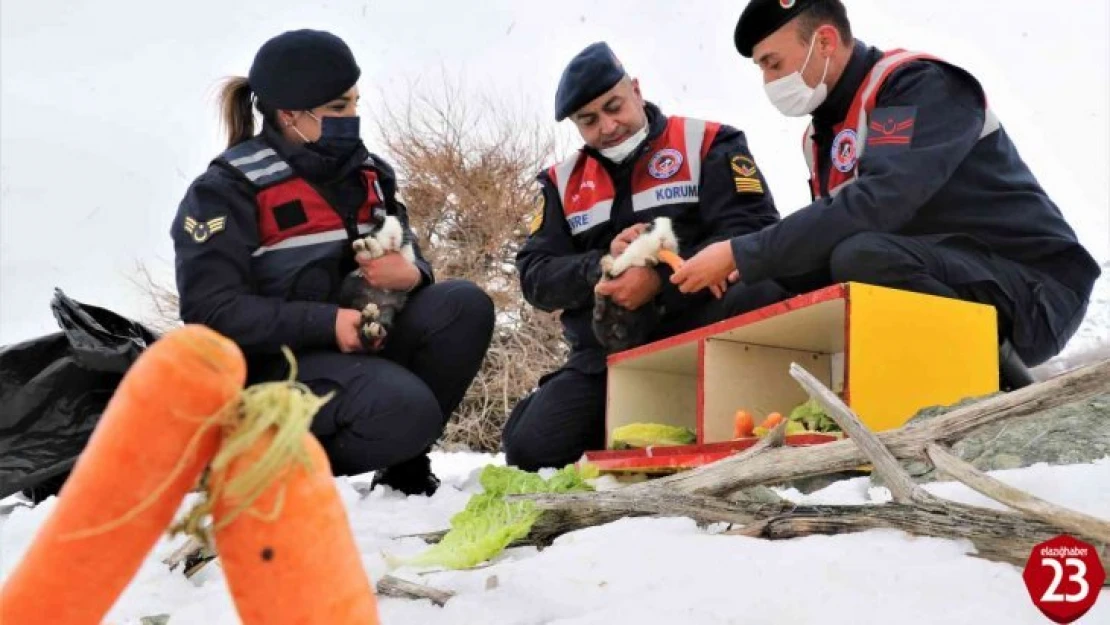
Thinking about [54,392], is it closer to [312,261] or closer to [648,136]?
[312,261]

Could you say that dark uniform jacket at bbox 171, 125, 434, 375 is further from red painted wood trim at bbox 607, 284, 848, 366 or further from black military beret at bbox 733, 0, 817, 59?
black military beret at bbox 733, 0, 817, 59

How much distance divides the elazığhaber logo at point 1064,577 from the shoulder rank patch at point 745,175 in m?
2.42

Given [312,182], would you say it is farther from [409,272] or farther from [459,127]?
[459,127]

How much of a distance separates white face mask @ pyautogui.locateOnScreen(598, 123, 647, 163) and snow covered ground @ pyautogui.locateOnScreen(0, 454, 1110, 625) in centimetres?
203

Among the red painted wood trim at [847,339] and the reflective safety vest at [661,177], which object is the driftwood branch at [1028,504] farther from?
the reflective safety vest at [661,177]

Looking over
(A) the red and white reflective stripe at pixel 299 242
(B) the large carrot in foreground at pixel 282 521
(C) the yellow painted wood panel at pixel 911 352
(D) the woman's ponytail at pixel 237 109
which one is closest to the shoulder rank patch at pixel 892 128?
(C) the yellow painted wood panel at pixel 911 352

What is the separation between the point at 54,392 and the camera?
329 cm

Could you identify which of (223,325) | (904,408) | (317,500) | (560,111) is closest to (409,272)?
(223,325)

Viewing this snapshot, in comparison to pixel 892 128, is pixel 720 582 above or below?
below

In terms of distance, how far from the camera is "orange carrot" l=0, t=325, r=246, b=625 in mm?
899

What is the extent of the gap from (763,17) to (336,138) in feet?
5.06

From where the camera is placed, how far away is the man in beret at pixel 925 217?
114 inches

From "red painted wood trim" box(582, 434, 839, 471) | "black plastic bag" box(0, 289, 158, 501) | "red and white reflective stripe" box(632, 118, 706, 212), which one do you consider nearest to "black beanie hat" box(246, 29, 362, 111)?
"black plastic bag" box(0, 289, 158, 501)

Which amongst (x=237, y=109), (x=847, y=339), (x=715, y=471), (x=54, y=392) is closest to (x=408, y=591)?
(x=715, y=471)
